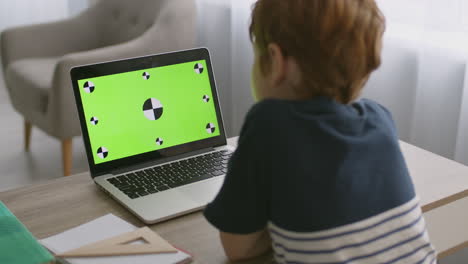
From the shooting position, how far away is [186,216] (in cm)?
117

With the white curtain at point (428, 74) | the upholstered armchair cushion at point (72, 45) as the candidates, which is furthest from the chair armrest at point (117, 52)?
the white curtain at point (428, 74)

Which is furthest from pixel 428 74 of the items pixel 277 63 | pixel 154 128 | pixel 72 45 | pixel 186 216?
pixel 72 45

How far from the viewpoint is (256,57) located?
3.08 ft

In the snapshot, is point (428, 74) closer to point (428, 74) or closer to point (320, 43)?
point (428, 74)

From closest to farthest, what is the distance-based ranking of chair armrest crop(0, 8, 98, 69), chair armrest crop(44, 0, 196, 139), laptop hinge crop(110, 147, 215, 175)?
laptop hinge crop(110, 147, 215, 175)
chair armrest crop(44, 0, 196, 139)
chair armrest crop(0, 8, 98, 69)

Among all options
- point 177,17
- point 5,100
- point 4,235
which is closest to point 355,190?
point 4,235

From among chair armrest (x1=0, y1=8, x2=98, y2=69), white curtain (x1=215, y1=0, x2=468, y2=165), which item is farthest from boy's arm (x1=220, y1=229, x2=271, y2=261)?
chair armrest (x1=0, y1=8, x2=98, y2=69)

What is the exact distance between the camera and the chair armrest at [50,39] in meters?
3.11

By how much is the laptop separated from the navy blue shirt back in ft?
0.96

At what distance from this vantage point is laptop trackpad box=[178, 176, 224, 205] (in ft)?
3.98

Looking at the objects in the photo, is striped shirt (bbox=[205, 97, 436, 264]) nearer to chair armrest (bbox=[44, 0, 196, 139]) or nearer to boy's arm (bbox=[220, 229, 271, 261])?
boy's arm (bbox=[220, 229, 271, 261])

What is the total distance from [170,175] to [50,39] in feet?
6.99

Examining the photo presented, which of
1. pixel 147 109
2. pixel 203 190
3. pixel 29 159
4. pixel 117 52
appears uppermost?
pixel 147 109

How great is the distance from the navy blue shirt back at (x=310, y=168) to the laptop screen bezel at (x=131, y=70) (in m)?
0.46
